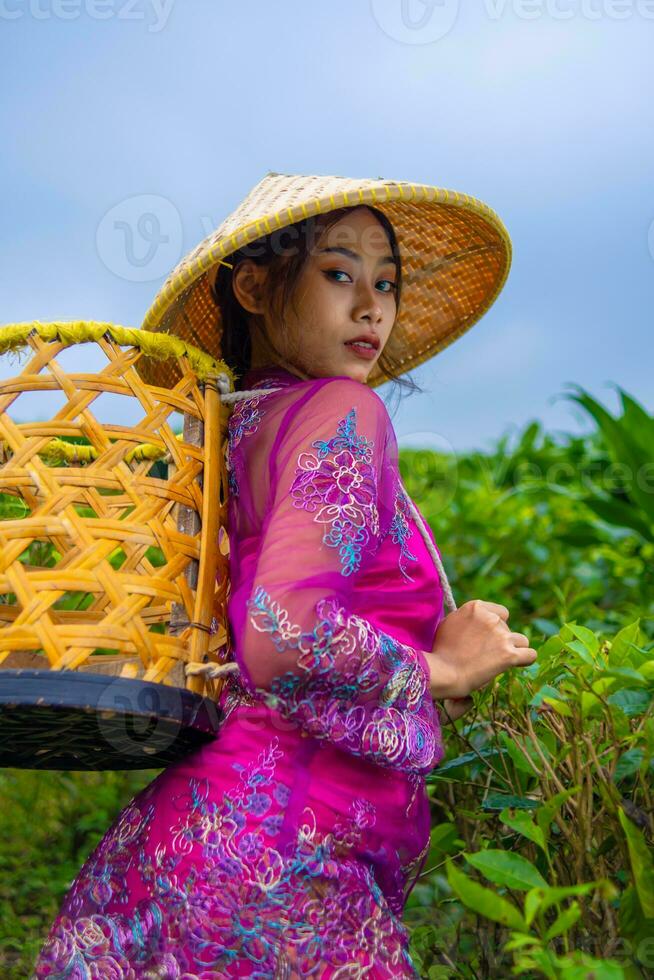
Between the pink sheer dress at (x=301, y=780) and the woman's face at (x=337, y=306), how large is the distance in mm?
137

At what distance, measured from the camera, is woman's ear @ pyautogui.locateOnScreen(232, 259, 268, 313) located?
5.22ft

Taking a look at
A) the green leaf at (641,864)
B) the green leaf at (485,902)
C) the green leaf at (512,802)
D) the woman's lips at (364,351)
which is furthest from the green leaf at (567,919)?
the woman's lips at (364,351)

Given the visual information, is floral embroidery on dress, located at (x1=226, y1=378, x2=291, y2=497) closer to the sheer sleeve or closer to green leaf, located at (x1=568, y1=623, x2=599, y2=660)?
the sheer sleeve

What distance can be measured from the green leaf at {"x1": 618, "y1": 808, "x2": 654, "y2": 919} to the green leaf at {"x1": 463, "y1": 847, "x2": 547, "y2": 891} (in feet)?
0.58

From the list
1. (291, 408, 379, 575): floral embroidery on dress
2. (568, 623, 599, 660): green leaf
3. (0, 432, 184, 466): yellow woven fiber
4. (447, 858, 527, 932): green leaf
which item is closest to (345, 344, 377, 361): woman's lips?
(291, 408, 379, 575): floral embroidery on dress

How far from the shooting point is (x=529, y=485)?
4.03 metres

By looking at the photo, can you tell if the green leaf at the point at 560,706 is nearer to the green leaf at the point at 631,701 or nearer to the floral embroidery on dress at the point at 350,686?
the green leaf at the point at 631,701

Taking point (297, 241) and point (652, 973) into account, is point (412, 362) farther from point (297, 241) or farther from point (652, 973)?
point (652, 973)

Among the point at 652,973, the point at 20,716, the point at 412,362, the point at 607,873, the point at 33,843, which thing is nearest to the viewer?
the point at 20,716

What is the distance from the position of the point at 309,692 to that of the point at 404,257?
91 cm

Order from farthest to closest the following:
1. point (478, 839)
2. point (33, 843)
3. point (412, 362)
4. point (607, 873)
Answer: point (33, 843), point (412, 362), point (478, 839), point (607, 873)

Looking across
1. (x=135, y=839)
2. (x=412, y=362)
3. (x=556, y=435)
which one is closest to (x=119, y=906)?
(x=135, y=839)

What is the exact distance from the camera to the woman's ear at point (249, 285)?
1592 millimetres

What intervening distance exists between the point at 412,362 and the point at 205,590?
784mm
